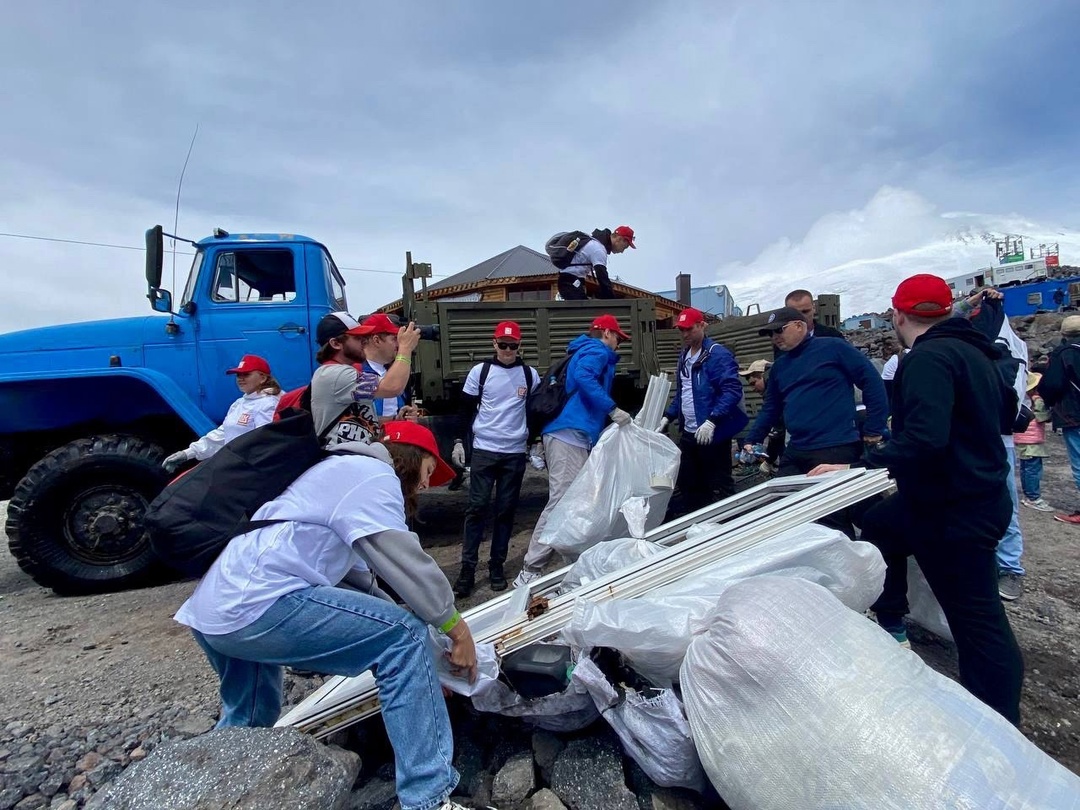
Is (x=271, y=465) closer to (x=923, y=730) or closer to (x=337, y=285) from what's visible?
(x=923, y=730)

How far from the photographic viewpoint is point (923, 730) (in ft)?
3.90

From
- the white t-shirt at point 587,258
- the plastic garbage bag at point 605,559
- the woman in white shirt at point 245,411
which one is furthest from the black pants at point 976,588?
the white t-shirt at point 587,258

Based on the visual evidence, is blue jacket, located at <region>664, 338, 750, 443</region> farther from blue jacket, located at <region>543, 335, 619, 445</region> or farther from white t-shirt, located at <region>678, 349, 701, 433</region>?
blue jacket, located at <region>543, 335, 619, 445</region>

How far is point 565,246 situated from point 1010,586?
13.3 ft

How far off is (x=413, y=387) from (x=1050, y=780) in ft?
13.7

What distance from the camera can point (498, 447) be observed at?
11.7 feet

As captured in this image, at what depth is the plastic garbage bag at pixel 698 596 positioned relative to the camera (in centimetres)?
171

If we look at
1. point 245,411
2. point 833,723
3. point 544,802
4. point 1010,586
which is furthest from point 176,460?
point 1010,586

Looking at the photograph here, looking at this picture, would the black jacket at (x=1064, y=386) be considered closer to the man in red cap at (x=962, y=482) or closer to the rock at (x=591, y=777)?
the man in red cap at (x=962, y=482)

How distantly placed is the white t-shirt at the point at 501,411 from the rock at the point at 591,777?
1.99 metres

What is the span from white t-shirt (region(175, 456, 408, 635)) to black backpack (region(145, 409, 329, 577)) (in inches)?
1.2

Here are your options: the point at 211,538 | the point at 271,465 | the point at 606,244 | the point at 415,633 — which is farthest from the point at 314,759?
the point at 606,244

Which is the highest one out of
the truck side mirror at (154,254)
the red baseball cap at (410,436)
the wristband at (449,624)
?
the truck side mirror at (154,254)

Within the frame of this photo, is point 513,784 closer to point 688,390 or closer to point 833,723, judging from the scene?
point 833,723
